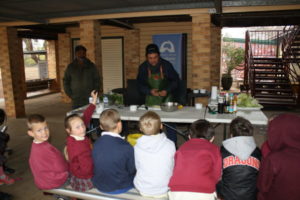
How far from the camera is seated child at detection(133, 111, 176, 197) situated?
2.51 metres

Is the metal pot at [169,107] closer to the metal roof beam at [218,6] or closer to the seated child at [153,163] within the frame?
the seated child at [153,163]

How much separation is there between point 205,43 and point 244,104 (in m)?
2.34

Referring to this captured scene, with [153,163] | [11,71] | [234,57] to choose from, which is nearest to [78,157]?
[153,163]

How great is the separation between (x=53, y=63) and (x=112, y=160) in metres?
14.3

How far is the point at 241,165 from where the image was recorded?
8.07ft

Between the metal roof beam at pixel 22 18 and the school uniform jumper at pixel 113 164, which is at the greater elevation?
the metal roof beam at pixel 22 18

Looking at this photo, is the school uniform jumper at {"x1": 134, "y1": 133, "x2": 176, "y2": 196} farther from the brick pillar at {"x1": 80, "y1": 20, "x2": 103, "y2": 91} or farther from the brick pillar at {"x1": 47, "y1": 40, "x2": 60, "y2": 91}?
the brick pillar at {"x1": 47, "y1": 40, "x2": 60, "y2": 91}

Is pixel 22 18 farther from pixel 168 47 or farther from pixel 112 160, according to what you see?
pixel 112 160

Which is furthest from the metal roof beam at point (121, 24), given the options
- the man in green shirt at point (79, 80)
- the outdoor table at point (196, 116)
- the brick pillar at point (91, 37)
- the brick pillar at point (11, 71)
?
the outdoor table at point (196, 116)

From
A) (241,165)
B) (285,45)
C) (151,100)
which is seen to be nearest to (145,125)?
(241,165)

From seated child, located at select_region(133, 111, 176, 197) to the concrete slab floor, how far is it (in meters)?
1.89

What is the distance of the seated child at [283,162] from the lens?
2148 millimetres

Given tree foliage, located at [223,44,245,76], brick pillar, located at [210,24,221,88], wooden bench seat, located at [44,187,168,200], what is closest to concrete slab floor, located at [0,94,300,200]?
wooden bench seat, located at [44,187,168,200]

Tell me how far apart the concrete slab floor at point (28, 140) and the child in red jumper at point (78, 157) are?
4.18 ft
